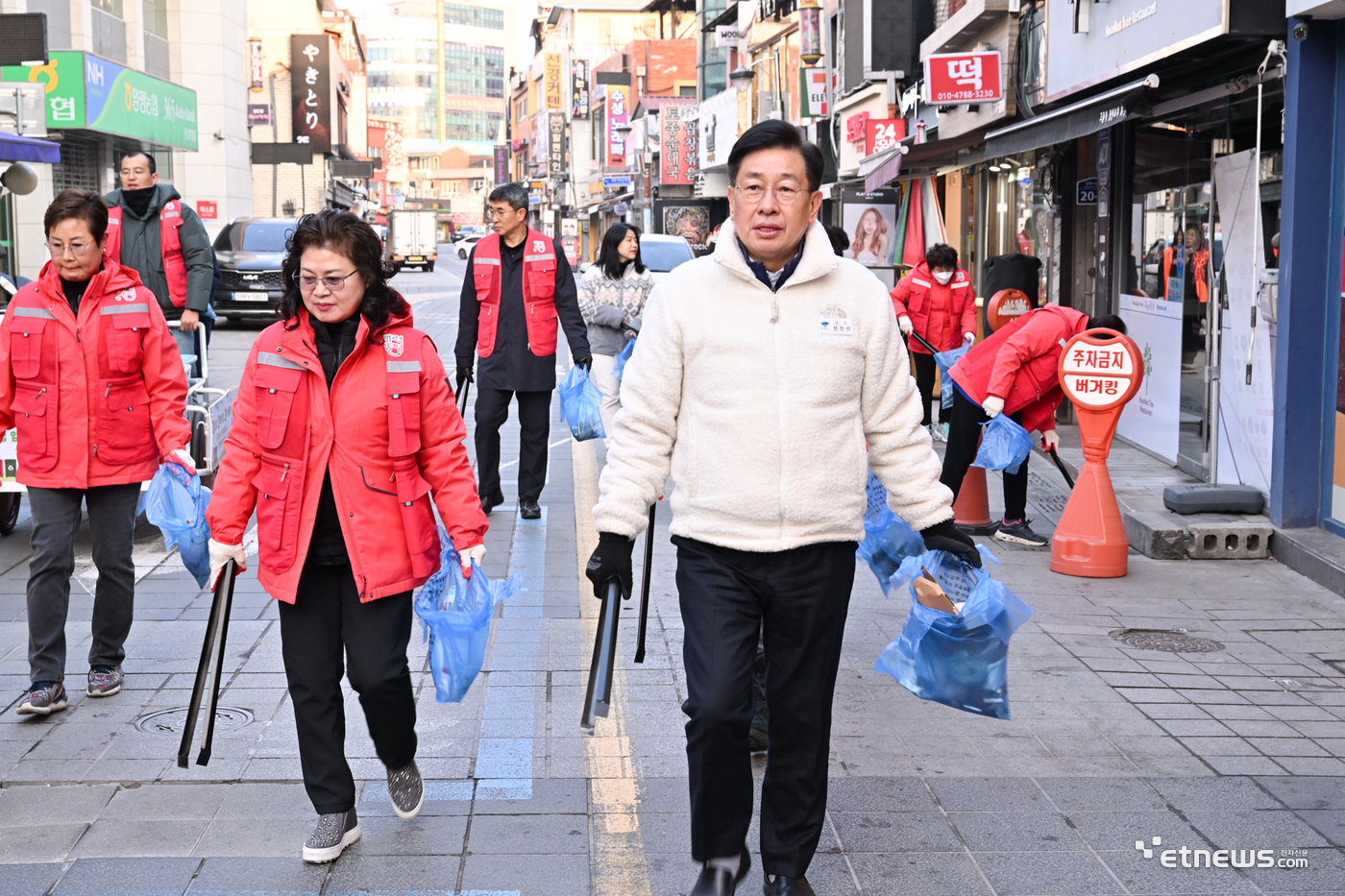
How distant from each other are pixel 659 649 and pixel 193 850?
251cm

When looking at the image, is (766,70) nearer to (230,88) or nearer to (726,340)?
(230,88)

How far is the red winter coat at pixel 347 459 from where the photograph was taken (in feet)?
12.5

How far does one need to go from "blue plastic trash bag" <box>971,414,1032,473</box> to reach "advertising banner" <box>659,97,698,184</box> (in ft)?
155

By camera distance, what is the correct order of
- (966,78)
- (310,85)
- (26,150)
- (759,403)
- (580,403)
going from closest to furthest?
(759,403) < (580,403) < (26,150) < (966,78) < (310,85)

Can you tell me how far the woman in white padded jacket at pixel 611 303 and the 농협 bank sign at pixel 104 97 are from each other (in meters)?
14.0

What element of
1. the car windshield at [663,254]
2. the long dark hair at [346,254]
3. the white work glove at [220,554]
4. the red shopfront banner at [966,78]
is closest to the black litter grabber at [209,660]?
the white work glove at [220,554]

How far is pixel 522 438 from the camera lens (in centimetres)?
909

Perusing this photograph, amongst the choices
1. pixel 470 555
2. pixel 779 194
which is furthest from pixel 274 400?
pixel 779 194

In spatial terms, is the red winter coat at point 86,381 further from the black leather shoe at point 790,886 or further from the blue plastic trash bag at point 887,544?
the black leather shoe at point 790,886

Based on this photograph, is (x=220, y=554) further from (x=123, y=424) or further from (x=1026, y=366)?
(x=1026, y=366)

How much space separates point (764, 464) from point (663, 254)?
805 inches

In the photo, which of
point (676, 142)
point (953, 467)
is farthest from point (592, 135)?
point (953, 467)

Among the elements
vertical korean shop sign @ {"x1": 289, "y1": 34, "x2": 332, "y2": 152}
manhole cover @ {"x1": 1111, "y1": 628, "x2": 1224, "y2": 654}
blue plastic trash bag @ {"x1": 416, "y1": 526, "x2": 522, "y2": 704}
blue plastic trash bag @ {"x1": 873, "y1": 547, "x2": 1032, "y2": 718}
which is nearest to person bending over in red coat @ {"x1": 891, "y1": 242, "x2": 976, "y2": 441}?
manhole cover @ {"x1": 1111, "y1": 628, "x2": 1224, "y2": 654}

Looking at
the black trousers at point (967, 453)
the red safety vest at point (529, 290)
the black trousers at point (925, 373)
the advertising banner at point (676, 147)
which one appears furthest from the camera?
the advertising banner at point (676, 147)
